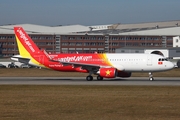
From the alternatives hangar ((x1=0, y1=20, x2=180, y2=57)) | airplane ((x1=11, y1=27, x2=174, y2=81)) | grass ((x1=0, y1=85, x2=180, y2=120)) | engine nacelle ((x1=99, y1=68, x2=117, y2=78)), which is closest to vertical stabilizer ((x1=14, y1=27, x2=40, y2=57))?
airplane ((x1=11, y1=27, x2=174, y2=81))

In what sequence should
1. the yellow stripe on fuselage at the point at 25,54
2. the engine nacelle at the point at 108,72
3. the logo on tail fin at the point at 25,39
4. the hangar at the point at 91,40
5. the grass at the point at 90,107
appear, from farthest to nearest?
the hangar at the point at 91,40 < the logo on tail fin at the point at 25,39 < the yellow stripe on fuselage at the point at 25,54 < the engine nacelle at the point at 108,72 < the grass at the point at 90,107

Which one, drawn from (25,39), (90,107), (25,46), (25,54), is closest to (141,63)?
(25,54)

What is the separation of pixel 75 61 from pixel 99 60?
2.94 m

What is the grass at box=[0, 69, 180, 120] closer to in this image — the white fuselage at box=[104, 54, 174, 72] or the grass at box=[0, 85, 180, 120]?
the grass at box=[0, 85, 180, 120]

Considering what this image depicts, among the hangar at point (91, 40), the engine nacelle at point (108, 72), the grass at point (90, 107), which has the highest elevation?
the hangar at point (91, 40)

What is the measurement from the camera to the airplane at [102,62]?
161 ft

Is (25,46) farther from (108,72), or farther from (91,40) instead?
(91,40)

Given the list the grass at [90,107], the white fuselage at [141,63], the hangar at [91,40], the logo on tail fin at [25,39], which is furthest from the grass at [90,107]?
the hangar at [91,40]

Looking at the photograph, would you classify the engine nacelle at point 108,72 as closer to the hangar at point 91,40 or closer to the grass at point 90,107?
the grass at point 90,107

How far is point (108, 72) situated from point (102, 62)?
2945mm

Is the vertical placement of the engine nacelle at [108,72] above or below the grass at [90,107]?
above

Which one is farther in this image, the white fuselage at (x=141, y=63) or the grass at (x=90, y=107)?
the white fuselage at (x=141, y=63)

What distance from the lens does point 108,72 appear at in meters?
47.9

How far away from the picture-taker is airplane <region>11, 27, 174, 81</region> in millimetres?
49219
